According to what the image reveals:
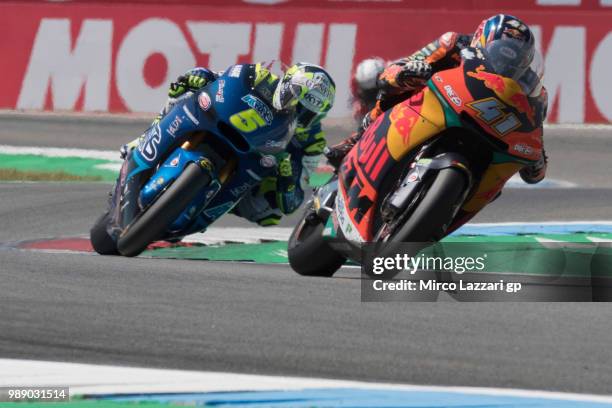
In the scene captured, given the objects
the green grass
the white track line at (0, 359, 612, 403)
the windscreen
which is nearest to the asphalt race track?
the white track line at (0, 359, 612, 403)

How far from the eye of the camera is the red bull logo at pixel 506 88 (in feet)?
20.6

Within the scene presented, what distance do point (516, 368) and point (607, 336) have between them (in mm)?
646

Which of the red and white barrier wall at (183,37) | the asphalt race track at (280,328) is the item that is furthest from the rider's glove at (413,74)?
the red and white barrier wall at (183,37)

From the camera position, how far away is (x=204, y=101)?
7.85 meters

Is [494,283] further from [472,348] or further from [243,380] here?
[243,380]

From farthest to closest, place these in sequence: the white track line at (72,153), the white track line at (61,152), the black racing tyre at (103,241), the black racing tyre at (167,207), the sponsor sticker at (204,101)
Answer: the white track line at (61,152)
the white track line at (72,153)
the black racing tyre at (103,241)
the sponsor sticker at (204,101)
the black racing tyre at (167,207)

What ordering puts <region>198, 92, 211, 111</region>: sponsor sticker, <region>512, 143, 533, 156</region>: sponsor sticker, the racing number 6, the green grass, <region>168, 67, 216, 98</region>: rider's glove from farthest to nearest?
the green grass, <region>168, 67, 216, 98</region>: rider's glove, <region>198, 92, 211, 111</region>: sponsor sticker, the racing number 6, <region>512, 143, 533, 156</region>: sponsor sticker

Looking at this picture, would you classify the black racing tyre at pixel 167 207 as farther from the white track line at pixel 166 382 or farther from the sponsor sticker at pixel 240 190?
the white track line at pixel 166 382

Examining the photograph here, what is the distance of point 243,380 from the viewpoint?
13.9ft

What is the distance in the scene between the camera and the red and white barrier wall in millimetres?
15492

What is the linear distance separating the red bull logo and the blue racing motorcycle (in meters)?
1.78

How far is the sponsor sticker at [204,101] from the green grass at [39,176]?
236 inches

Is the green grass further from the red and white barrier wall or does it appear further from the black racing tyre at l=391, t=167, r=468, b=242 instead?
the black racing tyre at l=391, t=167, r=468, b=242

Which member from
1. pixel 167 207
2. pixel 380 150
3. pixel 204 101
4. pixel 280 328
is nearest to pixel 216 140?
pixel 204 101
